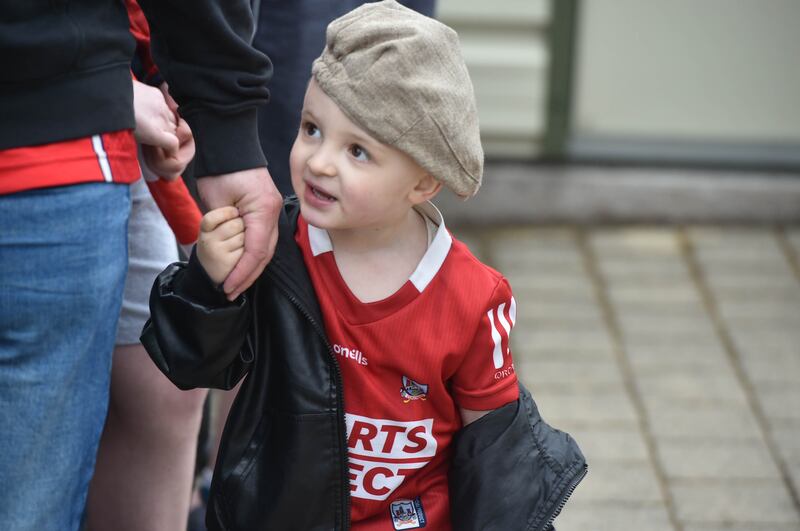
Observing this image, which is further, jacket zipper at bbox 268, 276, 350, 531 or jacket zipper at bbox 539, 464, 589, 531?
jacket zipper at bbox 539, 464, 589, 531

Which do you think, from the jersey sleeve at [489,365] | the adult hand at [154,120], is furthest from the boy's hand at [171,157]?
the jersey sleeve at [489,365]

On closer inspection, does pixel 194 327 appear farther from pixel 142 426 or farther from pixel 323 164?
pixel 142 426

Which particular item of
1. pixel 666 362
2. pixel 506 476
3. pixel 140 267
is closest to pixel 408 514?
pixel 506 476

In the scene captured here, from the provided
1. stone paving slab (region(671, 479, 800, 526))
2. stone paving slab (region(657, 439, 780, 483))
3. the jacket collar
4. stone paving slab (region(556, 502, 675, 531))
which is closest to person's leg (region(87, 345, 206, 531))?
the jacket collar

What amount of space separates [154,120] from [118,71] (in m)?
0.27

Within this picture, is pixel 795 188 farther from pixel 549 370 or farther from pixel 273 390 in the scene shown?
pixel 273 390

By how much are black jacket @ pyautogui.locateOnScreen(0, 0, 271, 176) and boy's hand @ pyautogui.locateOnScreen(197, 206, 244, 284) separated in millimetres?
130

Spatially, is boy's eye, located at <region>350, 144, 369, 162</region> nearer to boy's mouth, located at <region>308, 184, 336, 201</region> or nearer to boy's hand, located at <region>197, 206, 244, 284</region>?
boy's mouth, located at <region>308, 184, 336, 201</region>

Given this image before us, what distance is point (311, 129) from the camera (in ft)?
6.74

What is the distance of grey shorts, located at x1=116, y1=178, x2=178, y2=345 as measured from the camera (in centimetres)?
247

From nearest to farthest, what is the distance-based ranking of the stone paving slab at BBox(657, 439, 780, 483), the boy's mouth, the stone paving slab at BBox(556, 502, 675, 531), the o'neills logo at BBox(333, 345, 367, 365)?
the boy's mouth, the o'neills logo at BBox(333, 345, 367, 365), the stone paving slab at BBox(556, 502, 675, 531), the stone paving slab at BBox(657, 439, 780, 483)

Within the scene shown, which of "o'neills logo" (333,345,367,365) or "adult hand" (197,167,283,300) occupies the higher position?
"adult hand" (197,167,283,300)

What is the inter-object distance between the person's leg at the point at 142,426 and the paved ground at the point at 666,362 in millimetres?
1121

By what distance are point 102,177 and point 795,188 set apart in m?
3.65
